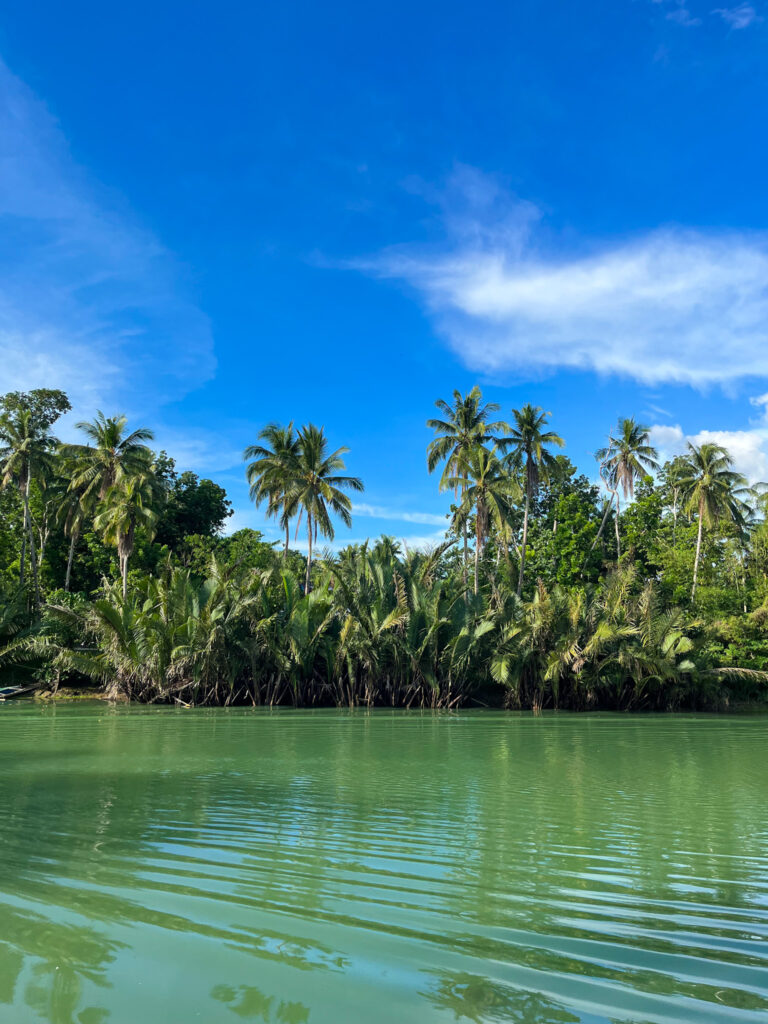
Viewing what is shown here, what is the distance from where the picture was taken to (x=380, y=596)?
91.0 ft

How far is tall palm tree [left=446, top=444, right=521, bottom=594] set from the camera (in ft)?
123

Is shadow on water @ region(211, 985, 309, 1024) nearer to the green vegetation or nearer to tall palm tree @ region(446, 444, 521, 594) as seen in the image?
the green vegetation

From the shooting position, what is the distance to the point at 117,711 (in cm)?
2388

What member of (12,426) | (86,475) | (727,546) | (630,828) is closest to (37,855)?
(630,828)

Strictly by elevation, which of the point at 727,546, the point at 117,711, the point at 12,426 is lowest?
the point at 117,711

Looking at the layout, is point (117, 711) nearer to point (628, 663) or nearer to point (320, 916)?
point (628, 663)

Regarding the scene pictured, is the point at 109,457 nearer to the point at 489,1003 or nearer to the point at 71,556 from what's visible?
the point at 71,556

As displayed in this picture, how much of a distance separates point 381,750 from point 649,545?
34818mm

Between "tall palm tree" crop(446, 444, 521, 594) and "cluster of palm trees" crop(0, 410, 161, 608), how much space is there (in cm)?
1498

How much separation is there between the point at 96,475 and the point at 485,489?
18.6 m

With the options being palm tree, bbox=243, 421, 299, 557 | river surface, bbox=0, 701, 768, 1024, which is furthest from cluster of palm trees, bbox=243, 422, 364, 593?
river surface, bbox=0, 701, 768, 1024

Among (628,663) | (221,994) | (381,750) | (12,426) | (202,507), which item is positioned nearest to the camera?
(221,994)

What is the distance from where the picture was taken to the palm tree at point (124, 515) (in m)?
33.3

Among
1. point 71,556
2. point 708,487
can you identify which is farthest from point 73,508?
point 708,487
